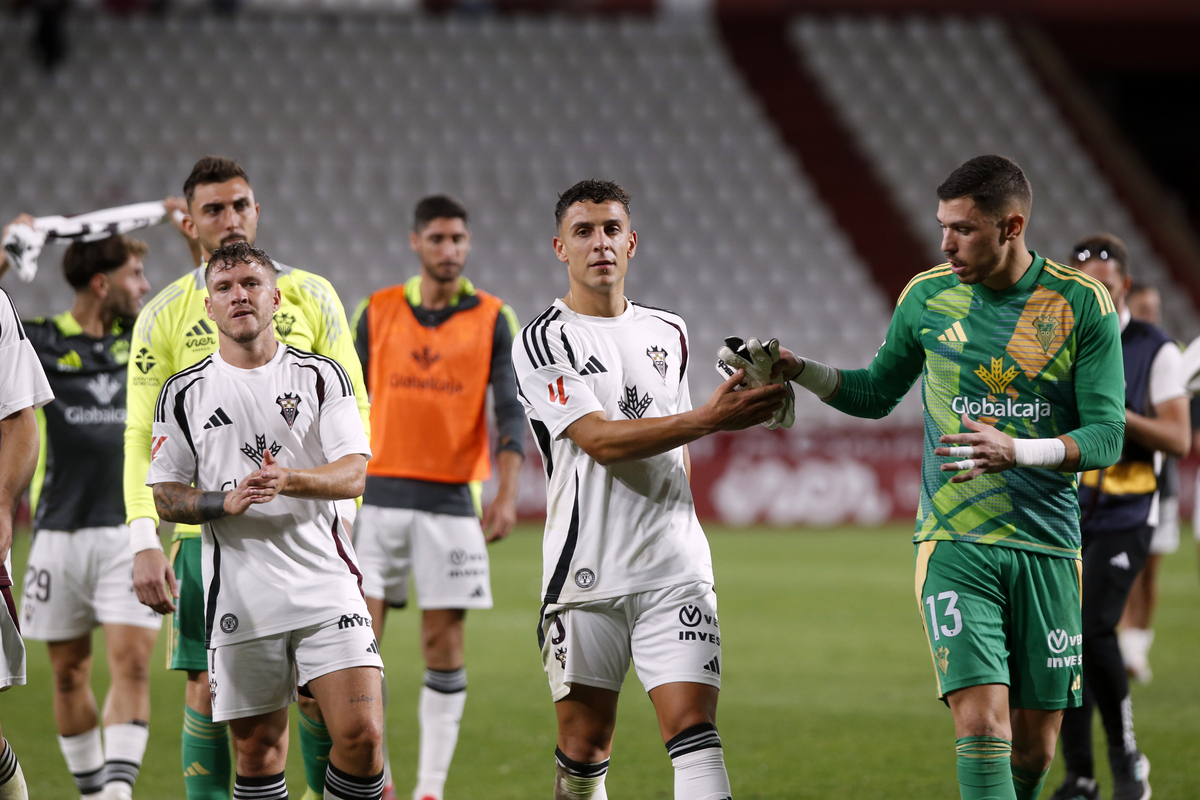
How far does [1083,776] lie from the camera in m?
5.61

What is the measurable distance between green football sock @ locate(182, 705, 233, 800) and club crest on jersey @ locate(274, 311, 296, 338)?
55.9 inches

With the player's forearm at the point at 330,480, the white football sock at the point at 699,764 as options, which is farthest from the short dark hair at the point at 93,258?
the white football sock at the point at 699,764

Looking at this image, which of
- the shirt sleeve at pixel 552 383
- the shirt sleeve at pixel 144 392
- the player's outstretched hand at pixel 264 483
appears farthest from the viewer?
the shirt sleeve at pixel 144 392

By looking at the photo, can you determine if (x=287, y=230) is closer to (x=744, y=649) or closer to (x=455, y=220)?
(x=744, y=649)

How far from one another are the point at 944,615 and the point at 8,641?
3.02 m

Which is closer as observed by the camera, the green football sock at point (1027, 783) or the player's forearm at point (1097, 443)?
the player's forearm at point (1097, 443)

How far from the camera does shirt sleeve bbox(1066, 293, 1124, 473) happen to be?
4.09m

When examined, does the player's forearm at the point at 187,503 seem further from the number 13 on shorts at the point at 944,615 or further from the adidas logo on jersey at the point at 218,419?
the number 13 on shorts at the point at 944,615

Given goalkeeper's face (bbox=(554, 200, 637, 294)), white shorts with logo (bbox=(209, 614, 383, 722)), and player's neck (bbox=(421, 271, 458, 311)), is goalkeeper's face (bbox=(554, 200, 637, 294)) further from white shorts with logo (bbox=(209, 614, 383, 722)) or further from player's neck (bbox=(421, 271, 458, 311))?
player's neck (bbox=(421, 271, 458, 311))

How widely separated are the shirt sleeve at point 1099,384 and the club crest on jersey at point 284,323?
278cm

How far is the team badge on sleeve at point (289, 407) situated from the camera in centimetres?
441

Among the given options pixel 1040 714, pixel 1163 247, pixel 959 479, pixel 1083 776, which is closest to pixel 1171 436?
pixel 1083 776

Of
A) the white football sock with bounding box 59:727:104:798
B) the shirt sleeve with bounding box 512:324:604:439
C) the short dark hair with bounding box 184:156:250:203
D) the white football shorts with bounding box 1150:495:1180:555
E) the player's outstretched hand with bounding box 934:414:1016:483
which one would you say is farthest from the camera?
the white football shorts with bounding box 1150:495:1180:555

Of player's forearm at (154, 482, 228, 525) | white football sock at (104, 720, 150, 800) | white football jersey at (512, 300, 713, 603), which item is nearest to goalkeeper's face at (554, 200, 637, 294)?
white football jersey at (512, 300, 713, 603)
